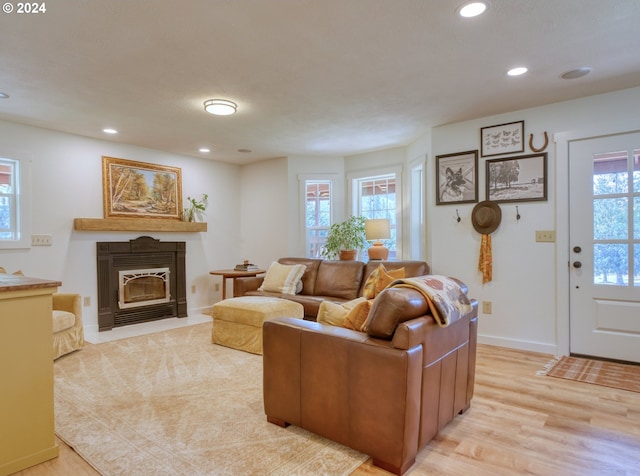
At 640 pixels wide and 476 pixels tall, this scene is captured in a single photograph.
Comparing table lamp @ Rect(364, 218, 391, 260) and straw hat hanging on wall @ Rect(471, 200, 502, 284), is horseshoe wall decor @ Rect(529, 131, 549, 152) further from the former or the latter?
table lamp @ Rect(364, 218, 391, 260)

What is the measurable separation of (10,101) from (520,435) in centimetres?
465

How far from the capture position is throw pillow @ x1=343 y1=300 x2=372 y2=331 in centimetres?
195

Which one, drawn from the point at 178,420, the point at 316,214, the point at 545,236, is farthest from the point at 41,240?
the point at 545,236

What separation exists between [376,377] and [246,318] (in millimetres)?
2137

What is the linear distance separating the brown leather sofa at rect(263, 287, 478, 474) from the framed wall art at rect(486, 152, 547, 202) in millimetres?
2070

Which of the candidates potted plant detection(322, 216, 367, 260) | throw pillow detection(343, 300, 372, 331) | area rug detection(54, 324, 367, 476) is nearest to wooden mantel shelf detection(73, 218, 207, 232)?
area rug detection(54, 324, 367, 476)

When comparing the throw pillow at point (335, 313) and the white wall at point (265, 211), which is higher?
the white wall at point (265, 211)

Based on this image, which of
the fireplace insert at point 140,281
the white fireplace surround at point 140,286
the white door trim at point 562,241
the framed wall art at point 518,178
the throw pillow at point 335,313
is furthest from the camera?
the white fireplace surround at point 140,286

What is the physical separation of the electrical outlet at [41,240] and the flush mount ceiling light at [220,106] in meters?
2.42

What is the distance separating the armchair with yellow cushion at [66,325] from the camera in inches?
131

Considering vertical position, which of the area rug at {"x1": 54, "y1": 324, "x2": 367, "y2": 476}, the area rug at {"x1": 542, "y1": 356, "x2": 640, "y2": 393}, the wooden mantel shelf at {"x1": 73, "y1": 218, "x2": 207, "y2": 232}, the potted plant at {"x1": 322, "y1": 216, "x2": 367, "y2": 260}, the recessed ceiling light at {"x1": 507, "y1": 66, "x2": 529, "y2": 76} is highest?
the recessed ceiling light at {"x1": 507, "y1": 66, "x2": 529, "y2": 76}

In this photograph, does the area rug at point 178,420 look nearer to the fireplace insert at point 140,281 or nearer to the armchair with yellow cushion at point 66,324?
the armchair with yellow cushion at point 66,324

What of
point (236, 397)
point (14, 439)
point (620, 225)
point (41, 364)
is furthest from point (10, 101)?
point (620, 225)

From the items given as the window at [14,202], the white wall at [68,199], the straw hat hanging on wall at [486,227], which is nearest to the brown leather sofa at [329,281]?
the straw hat hanging on wall at [486,227]
